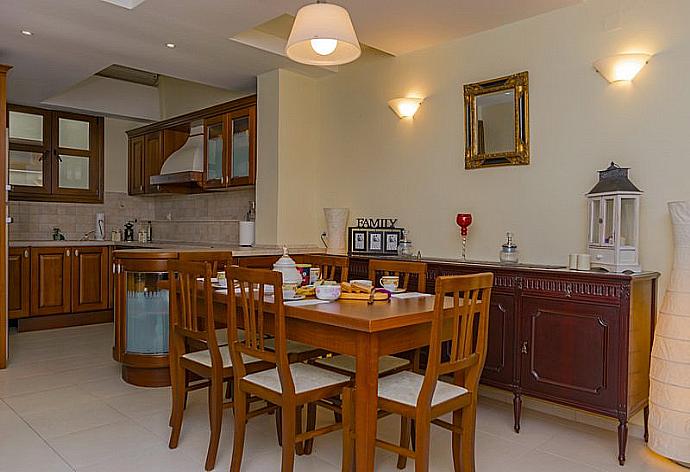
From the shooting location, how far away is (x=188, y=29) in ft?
12.4

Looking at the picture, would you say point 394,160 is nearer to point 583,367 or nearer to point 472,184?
point 472,184

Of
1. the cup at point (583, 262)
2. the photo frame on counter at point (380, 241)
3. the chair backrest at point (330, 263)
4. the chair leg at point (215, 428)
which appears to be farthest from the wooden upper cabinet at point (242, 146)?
the cup at point (583, 262)

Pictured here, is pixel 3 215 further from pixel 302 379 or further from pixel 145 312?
pixel 302 379

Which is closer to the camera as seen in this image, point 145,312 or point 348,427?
point 348,427

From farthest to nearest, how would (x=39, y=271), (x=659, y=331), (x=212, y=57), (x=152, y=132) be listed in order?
(x=152, y=132)
(x=39, y=271)
(x=212, y=57)
(x=659, y=331)

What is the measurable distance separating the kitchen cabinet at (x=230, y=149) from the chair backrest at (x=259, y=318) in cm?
262

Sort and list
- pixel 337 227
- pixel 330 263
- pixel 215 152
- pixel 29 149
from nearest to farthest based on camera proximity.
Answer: pixel 330 263, pixel 337 227, pixel 215 152, pixel 29 149

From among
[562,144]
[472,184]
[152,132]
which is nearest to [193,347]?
[472,184]

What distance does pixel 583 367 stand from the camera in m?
2.88

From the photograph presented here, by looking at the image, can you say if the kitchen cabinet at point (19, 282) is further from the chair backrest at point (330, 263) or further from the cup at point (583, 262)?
the cup at point (583, 262)

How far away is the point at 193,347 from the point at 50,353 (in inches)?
73.6

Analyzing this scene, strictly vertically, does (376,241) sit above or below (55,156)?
below

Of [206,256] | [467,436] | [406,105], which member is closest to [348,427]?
[467,436]

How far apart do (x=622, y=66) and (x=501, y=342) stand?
167cm
